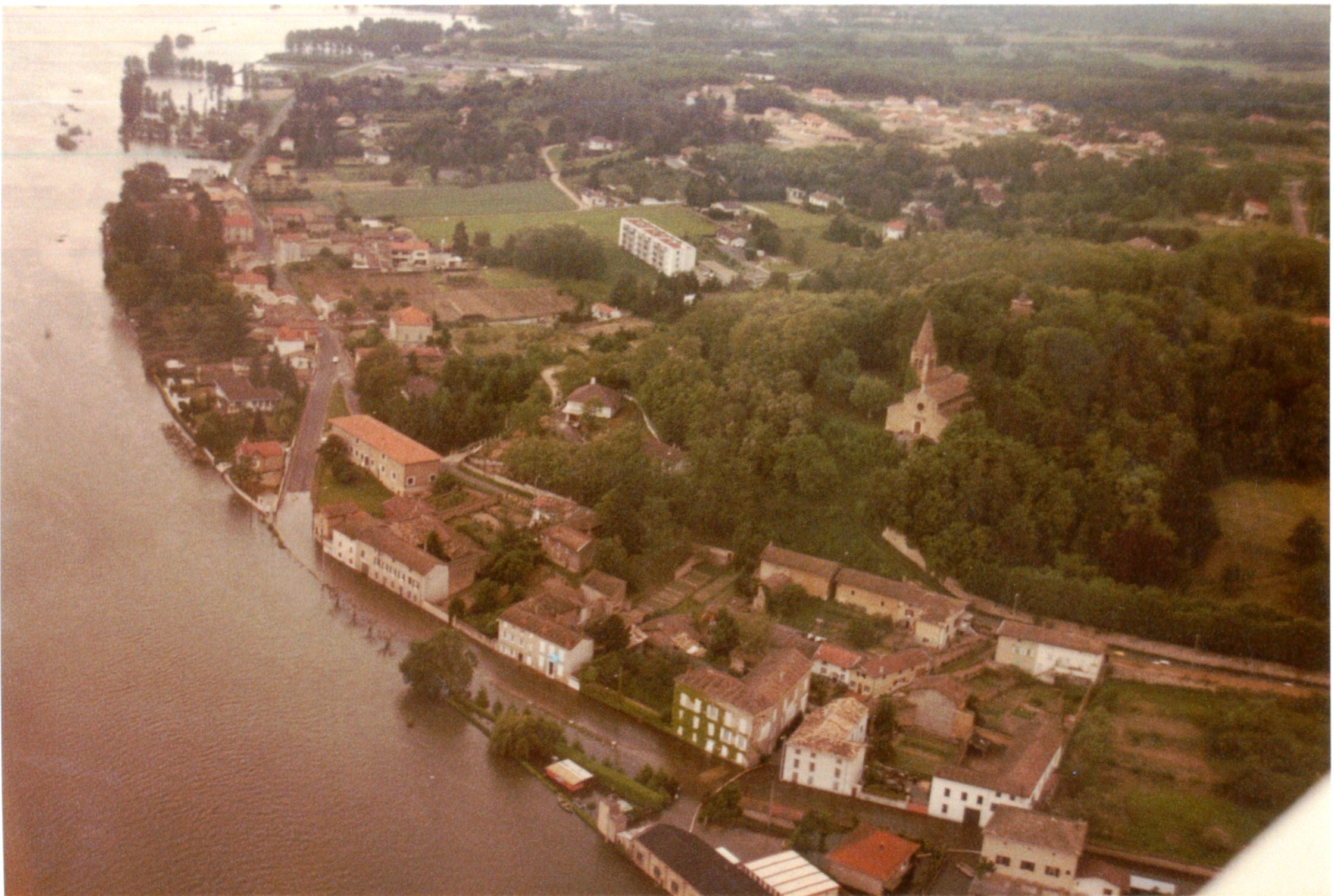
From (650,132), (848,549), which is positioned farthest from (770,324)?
(650,132)

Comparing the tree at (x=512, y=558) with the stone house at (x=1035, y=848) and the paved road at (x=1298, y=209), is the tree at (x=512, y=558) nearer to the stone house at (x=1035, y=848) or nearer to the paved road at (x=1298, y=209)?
the stone house at (x=1035, y=848)

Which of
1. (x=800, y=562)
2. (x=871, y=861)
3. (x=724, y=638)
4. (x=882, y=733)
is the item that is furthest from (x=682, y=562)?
(x=871, y=861)

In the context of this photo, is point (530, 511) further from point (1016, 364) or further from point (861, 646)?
point (1016, 364)

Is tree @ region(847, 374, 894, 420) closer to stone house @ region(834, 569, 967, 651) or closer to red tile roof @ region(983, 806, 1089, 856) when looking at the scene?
stone house @ region(834, 569, 967, 651)

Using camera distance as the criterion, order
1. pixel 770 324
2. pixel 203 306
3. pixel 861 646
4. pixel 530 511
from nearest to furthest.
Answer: pixel 861 646 < pixel 530 511 < pixel 770 324 < pixel 203 306

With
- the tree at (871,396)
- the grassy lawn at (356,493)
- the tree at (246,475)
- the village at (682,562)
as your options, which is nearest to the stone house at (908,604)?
the village at (682,562)

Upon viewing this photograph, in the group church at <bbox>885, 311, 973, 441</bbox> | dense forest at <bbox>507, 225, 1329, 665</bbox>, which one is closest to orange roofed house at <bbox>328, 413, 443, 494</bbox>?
dense forest at <bbox>507, 225, 1329, 665</bbox>
